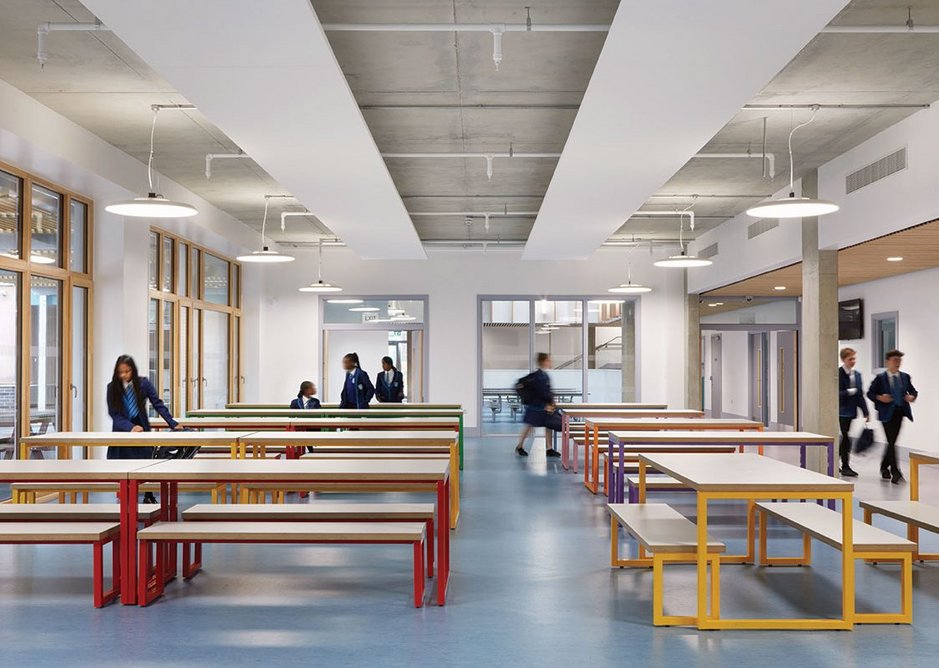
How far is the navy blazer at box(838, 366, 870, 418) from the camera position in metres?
9.78

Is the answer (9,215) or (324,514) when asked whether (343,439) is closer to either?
(324,514)

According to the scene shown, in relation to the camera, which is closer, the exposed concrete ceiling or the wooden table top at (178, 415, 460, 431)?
the exposed concrete ceiling

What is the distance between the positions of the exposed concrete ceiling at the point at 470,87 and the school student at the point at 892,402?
8.07 ft

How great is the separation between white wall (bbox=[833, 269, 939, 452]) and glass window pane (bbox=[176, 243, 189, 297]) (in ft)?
32.8

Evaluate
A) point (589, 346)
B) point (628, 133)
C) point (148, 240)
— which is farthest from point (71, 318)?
point (589, 346)

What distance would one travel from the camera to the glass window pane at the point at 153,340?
10.9m

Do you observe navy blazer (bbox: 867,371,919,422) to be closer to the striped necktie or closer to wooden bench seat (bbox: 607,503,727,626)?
wooden bench seat (bbox: 607,503,727,626)

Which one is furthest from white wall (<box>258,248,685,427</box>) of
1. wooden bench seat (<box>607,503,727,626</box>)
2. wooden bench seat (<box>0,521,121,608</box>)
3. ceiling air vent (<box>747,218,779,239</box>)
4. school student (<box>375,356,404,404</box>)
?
wooden bench seat (<box>0,521,121,608</box>)

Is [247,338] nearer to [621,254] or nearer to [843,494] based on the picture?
[621,254]

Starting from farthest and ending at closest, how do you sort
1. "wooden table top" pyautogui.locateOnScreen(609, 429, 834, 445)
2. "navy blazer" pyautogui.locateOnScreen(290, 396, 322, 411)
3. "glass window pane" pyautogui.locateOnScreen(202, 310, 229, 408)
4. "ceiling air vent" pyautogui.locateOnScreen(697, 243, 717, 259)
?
"ceiling air vent" pyautogui.locateOnScreen(697, 243, 717, 259)
"glass window pane" pyautogui.locateOnScreen(202, 310, 229, 408)
"navy blazer" pyautogui.locateOnScreen(290, 396, 322, 411)
"wooden table top" pyautogui.locateOnScreen(609, 429, 834, 445)

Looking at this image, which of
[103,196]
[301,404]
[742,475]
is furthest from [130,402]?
[742,475]

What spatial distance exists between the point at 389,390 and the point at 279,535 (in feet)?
28.9

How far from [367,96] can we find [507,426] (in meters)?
9.53

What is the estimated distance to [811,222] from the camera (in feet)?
31.1
